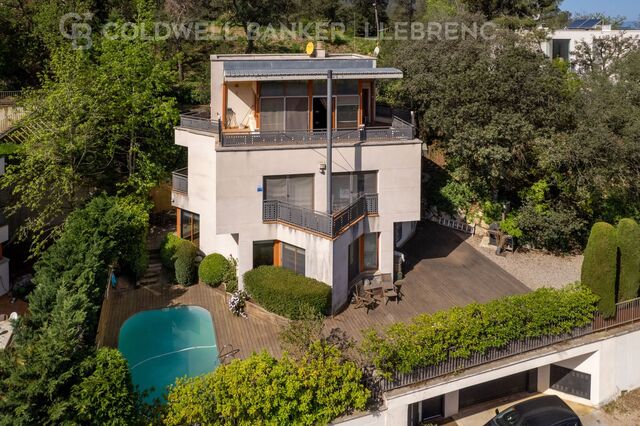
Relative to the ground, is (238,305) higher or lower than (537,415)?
higher

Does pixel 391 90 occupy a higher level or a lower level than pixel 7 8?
lower

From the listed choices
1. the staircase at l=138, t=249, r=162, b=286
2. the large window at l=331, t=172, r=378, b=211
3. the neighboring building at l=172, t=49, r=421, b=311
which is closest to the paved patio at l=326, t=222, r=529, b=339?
the neighboring building at l=172, t=49, r=421, b=311

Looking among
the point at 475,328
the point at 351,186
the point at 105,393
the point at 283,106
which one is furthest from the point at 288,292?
the point at 105,393

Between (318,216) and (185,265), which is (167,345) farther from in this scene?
(318,216)

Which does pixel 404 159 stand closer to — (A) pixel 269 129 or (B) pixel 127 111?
(A) pixel 269 129

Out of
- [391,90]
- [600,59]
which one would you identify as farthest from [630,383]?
[600,59]

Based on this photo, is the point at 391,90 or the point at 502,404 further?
the point at 391,90

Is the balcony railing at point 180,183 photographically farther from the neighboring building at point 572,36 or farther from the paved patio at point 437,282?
the neighboring building at point 572,36
